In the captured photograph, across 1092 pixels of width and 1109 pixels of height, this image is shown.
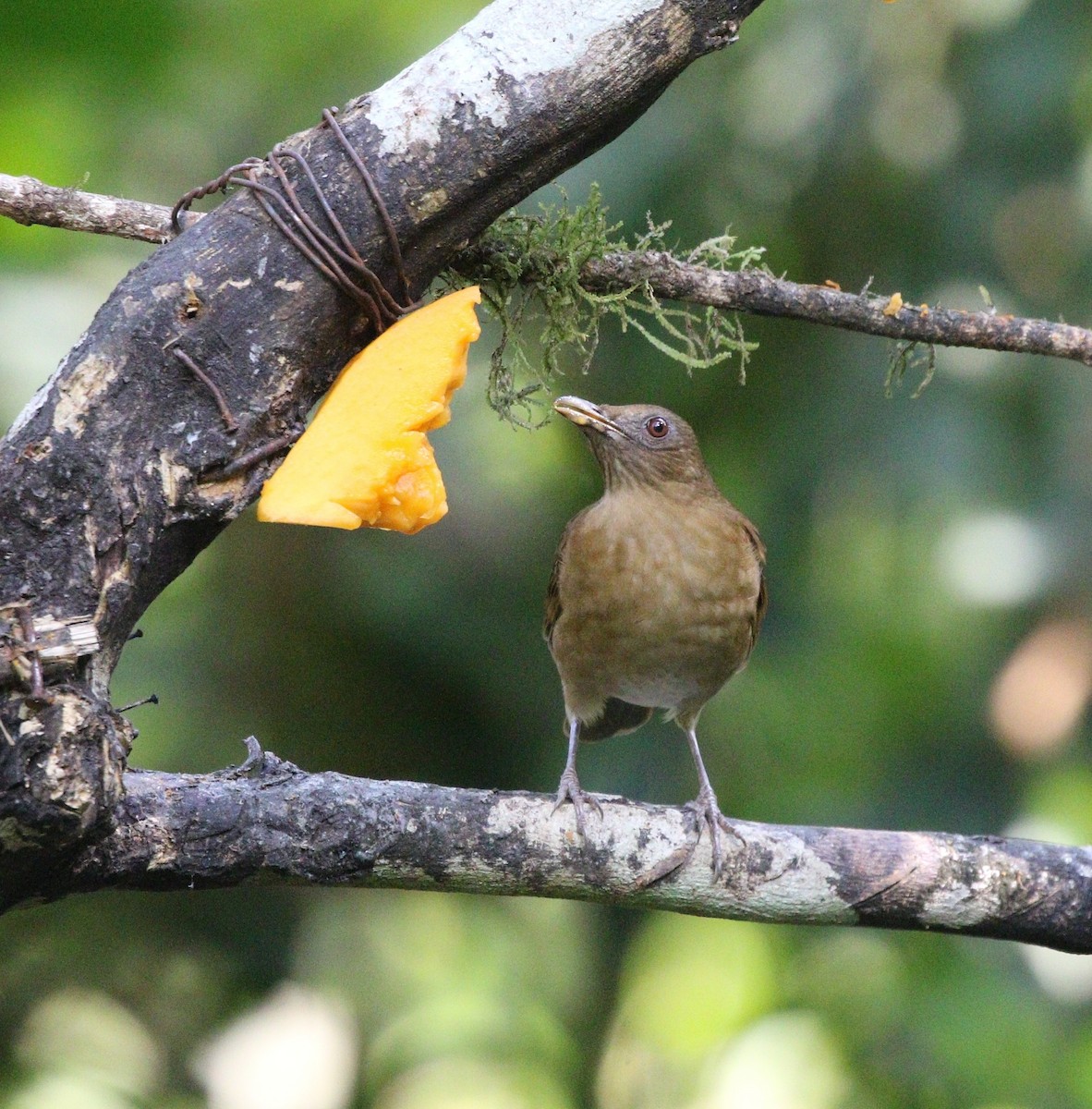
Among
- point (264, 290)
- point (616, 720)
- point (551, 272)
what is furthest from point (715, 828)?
point (616, 720)

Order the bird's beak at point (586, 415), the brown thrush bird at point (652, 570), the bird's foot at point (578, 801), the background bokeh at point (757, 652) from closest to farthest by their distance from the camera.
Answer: the bird's foot at point (578, 801) → the bird's beak at point (586, 415) → the brown thrush bird at point (652, 570) → the background bokeh at point (757, 652)

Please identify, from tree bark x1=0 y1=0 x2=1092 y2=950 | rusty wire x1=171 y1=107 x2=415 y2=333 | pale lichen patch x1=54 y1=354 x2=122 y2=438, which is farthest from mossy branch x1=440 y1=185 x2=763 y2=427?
pale lichen patch x1=54 y1=354 x2=122 y2=438

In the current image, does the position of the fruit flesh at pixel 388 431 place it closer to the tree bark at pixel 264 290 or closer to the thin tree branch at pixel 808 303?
the tree bark at pixel 264 290

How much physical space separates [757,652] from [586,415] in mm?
1576

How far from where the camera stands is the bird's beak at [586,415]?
420 cm

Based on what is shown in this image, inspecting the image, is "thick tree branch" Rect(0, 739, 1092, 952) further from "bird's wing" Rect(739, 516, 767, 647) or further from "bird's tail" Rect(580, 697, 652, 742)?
"bird's tail" Rect(580, 697, 652, 742)

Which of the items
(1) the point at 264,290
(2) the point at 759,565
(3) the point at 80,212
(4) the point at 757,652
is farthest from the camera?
(4) the point at 757,652

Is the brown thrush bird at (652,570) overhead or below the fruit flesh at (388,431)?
overhead

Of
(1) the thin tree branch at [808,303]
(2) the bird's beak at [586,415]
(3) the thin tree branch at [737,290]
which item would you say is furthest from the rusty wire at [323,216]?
(2) the bird's beak at [586,415]

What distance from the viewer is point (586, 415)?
4.26 metres

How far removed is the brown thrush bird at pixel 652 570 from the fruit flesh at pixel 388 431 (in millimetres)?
1711

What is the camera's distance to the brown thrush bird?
433 centimetres

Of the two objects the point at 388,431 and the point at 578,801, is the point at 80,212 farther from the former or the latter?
the point at 578,801

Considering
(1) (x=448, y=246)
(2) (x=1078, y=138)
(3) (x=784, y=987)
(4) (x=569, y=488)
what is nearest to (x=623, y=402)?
(4) (x=569, y=488)
